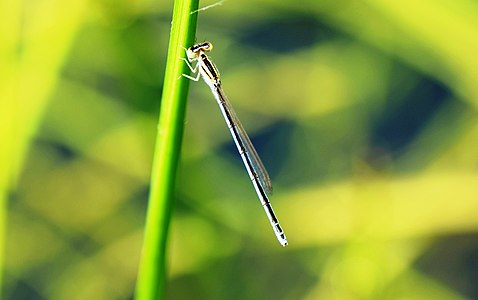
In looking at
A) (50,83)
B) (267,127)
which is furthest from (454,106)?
(50,83)

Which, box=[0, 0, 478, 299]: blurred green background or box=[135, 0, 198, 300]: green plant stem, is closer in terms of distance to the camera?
box=[135, 0, 198, 300]: green plant stem

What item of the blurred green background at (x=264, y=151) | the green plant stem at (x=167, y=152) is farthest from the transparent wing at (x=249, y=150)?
the green plant stem at (x=167, y=152)

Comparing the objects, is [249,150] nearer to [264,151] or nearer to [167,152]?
[264,151]

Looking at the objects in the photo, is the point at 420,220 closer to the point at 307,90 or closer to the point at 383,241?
the point at 383,241

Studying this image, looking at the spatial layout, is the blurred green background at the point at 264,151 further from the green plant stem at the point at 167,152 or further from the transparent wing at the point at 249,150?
the green plant stem at the point at 167,152

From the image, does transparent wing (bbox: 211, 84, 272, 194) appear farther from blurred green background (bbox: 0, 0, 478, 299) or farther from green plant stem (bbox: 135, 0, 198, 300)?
green plant stem (bbox: 135, 0, 198, 300)

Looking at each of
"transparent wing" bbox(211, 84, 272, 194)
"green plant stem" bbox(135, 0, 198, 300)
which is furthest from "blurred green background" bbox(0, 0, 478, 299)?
"green plant stem" bbox(135, 0, 198, 300)
